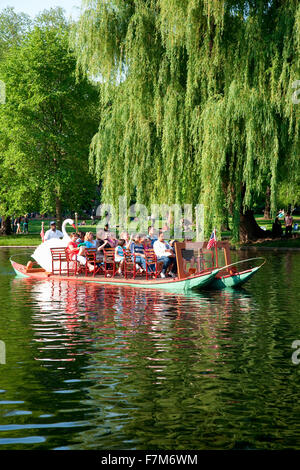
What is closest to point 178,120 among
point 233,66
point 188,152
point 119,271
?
point 188,152

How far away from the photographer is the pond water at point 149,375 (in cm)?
698

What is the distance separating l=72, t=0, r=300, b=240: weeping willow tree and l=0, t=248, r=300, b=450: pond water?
7279 mm

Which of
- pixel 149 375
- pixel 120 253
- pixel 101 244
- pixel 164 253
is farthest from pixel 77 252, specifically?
pixel 149 375

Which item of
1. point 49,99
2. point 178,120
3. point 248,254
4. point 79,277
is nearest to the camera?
point 79,277

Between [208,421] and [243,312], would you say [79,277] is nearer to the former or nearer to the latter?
[243,312]

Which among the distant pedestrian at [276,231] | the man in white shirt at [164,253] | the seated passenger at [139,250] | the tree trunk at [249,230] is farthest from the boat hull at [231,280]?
the distant pedestrian at [276,231]

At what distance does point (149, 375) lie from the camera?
9.31m

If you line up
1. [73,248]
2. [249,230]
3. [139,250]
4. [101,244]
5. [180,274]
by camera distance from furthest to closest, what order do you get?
1. [249,230]
2. [101,244]
3. [73,248]
4. [139,250]
5. [180,274]

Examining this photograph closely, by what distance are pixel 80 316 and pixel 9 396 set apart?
661 cm

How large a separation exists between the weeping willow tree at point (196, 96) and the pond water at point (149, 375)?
7.28m

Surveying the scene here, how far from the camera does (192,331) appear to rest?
13.0 metres

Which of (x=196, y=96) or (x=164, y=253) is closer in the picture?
(x=164, y=253)

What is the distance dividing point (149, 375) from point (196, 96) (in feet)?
54.2

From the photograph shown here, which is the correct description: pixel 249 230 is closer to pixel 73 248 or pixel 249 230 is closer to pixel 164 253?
pixel 73 248
